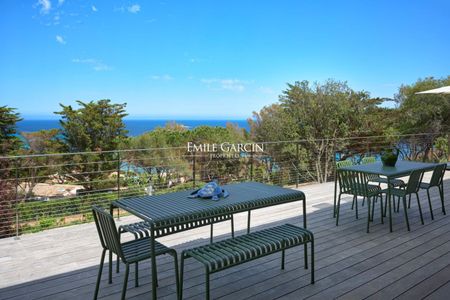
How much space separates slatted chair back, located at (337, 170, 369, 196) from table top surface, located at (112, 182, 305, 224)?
1487 millimetres

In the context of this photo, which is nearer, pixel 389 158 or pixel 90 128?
pixel 389 158

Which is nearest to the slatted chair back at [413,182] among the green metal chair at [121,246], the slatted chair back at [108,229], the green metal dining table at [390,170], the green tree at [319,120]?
the green metal dining table at [390,170]

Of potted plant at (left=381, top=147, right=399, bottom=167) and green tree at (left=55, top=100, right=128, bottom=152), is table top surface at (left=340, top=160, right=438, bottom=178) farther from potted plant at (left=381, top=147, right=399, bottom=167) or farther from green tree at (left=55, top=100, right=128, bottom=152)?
green tree at (left=55, top=100, right=128, bottom=152)

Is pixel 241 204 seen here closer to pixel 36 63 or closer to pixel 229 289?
pixel 229 289

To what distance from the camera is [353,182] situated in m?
3.88

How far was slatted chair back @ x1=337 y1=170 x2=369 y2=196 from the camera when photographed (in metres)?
3.78

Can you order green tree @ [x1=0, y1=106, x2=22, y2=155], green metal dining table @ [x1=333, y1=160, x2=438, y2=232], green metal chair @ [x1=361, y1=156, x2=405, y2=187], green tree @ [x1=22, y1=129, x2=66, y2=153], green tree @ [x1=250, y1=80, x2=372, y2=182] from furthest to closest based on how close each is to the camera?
green tree @ [x1=22, y1=129, x2=66, y2=153] → green tree @ [x1=250, y1=80, x2=372, y2=182] → green tree @ [x1=0, y1=106, x2=22, y2=155] → green metal chair @ [x1=361, y1=156, x2=405, y2=187] → green metal dining table @ [x1=333, y1=160, x2=438, y2=232]

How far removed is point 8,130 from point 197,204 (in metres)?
17.5

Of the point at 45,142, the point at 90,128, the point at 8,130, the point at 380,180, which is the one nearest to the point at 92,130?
the point at 90,128

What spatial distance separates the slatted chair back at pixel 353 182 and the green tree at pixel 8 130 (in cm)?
1576

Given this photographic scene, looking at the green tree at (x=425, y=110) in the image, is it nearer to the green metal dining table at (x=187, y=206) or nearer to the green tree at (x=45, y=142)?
the green metal dining table at (x=187, y=206)

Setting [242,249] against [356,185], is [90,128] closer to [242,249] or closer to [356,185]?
[356,185]

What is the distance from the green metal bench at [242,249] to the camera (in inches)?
77.1

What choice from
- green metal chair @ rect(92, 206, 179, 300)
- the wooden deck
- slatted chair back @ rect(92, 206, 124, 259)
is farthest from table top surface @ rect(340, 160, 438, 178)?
slatted chair back @ rect(92, 206, 124, 259)
